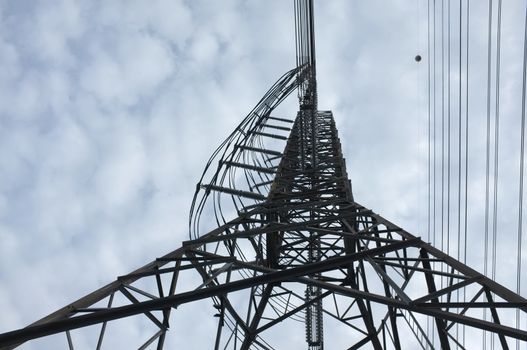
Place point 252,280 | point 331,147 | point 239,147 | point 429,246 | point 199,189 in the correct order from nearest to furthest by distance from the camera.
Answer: point 252,280, point 429,246, point 199,189, point 239,147, point 331,147

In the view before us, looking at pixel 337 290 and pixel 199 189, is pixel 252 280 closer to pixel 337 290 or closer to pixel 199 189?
pixel 337 290

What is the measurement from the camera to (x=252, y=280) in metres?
5.30

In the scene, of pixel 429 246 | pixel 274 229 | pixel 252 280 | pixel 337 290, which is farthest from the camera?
pixel 274 229

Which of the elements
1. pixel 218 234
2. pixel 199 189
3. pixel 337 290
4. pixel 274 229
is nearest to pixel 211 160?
pixel 199 189

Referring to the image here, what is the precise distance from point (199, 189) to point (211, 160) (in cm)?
90

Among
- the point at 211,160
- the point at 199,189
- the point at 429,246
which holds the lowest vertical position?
the point at 429,246

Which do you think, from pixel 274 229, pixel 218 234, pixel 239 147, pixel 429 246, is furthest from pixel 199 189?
pixel 429 246

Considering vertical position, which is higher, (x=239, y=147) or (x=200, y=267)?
(x=239, y=147)

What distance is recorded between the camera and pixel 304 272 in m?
5.62

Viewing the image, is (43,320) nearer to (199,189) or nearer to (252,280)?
(252,280)

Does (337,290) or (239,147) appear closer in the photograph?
(337,290)

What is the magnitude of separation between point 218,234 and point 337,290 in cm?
376

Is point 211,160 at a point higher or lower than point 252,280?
higher

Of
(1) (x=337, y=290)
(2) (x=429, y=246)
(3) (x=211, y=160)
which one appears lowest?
(1) (x=337, y=290)
